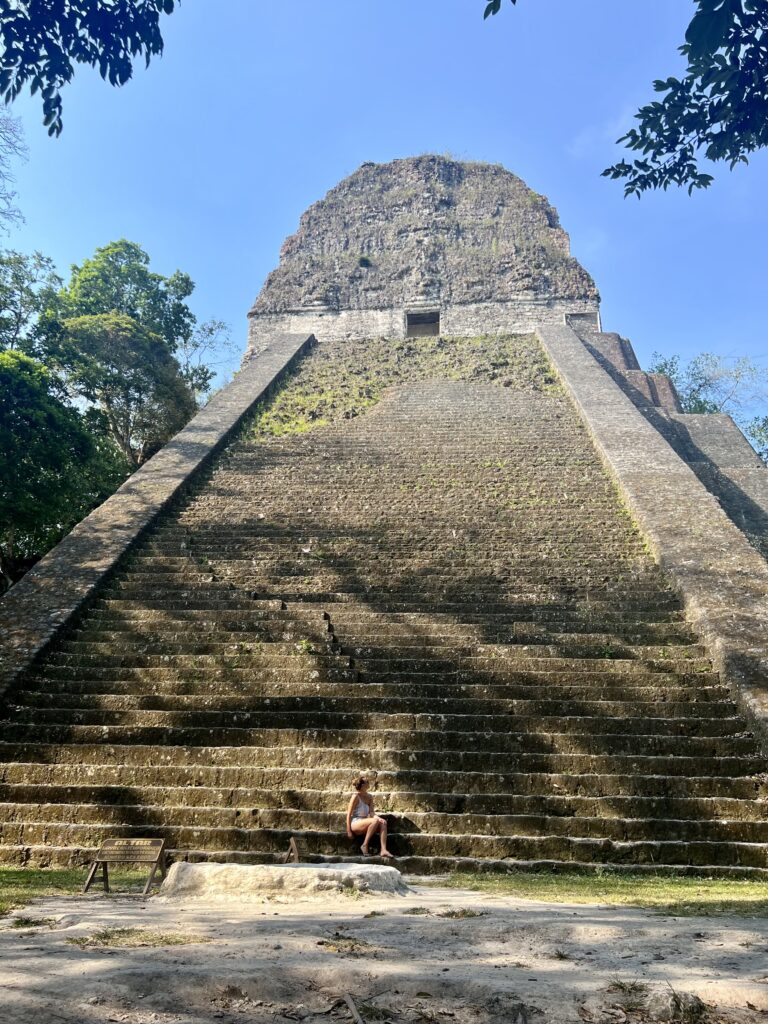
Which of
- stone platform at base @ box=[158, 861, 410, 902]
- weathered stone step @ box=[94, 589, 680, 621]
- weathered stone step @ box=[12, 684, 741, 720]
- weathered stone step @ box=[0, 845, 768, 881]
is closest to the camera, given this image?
stone platform at base @ box=[158, 861, 410, 902]

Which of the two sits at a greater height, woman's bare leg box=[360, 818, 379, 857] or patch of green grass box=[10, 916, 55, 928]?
woman's bare leg box=[360, 818, 379, 857]

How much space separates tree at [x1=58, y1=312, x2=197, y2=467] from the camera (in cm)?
1571

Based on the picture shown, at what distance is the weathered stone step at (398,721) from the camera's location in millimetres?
5344

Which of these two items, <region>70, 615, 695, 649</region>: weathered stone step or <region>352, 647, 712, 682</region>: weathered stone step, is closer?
<region>352, 647, 712, 682</region>: weathered stone step

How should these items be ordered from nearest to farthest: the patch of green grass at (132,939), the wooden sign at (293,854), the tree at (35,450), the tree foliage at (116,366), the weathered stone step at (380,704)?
the patch of green grass at (132,939) → the wooden sign at (293,854) → the weathered stone step at (380,704) → the tree at (35,450) → the tree foliage at (116,366)

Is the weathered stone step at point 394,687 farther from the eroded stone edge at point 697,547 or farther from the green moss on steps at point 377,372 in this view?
the green moss on steps at point 377,372

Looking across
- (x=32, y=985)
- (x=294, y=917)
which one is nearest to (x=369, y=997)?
(x=32, y=985)

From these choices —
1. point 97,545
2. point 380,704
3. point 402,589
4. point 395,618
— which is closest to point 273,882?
point 380,704

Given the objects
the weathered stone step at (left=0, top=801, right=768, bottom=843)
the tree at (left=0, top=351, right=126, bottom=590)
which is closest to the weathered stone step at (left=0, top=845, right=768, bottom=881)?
the weathered stone step at (left=0, top=801, right=768, bottom=843)

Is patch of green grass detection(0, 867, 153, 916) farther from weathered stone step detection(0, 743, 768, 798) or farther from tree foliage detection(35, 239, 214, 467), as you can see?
tree foliage detection(35, 239, 214, 467)

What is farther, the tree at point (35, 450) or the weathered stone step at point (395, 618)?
the tree at point (35, 450)

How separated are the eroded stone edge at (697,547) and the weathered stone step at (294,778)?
68cm

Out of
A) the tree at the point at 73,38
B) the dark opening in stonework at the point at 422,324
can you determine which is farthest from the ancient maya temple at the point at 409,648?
the dark opening in stonework at the point at 422,324

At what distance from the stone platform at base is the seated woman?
0.93 metres
